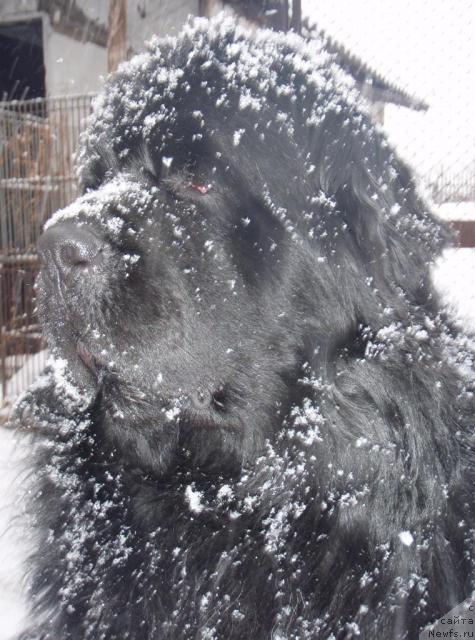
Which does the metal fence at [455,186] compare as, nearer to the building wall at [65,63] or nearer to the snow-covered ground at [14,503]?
the snow-covered ground at [14,503]

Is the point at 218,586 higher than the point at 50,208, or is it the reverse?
the point at 218,586

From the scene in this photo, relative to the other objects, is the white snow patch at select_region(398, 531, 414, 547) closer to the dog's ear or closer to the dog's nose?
the dog's ear

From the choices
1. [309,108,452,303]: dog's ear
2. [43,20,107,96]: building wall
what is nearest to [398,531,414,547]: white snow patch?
[309,108,452,303]: dog's ear

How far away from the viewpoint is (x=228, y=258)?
1560 mm

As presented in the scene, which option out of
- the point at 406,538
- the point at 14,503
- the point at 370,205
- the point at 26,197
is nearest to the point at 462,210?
the point at 370,205

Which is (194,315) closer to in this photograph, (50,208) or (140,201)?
(140,201)

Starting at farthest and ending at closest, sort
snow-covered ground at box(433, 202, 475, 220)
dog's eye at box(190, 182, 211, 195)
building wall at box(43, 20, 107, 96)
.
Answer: building wall at box(43, 20, 107, 96) < snow-covered ground at box(433, 202, 475, 220) < dog's eye at box(190, 182, 211, 195)

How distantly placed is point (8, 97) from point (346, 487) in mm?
9381

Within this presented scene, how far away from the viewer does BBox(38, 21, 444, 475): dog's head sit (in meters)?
1.52

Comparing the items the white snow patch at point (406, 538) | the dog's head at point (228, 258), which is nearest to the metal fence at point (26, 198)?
the dog's head at point (228, 258)

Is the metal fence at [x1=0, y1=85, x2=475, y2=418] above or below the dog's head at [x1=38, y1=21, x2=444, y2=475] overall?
below

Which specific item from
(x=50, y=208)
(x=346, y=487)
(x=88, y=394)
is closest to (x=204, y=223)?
(x=88, y=394)

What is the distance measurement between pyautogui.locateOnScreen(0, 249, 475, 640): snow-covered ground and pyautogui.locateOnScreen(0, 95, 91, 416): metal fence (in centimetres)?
200

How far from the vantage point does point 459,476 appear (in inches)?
60.7
